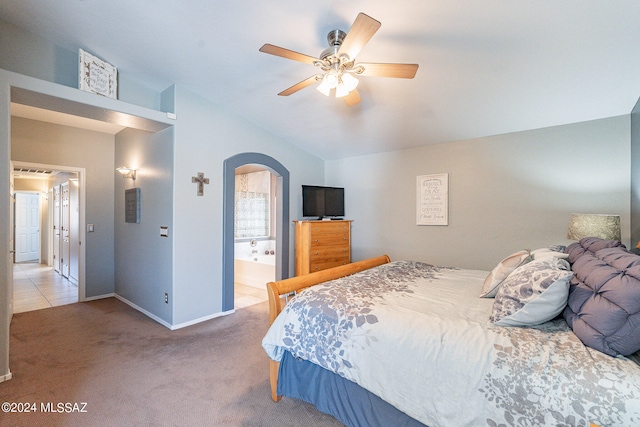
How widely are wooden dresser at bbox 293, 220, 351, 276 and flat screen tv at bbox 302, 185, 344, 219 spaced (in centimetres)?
30

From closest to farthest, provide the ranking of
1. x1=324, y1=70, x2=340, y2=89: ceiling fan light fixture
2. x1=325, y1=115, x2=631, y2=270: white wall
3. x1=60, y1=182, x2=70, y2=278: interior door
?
x1=324, y1=70, x2=340, y2=89: ceiling fan light fixture
x1=325, y1=115, x2=631, y2=270: white wall
x1=60, y1=182, x2=70, y2=278: interior door

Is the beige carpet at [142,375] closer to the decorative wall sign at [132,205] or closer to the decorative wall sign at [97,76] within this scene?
the decorative wall sign at [132,205]

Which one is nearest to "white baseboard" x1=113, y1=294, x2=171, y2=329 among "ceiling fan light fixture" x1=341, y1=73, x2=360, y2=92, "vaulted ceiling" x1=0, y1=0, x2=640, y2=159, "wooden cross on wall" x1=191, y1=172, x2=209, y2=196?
"wooden cross on wall" x1=191, y1=172, x2=209, y2=196

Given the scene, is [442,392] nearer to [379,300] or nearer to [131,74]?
[379,300]

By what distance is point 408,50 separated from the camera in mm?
2262

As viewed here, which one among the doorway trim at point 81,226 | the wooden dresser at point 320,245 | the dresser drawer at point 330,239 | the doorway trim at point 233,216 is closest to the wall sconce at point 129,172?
the doorway trim at point 81,226

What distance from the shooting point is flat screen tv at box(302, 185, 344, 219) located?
4379 mm

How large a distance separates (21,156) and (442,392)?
572 centimetres

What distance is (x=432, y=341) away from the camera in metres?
1.34

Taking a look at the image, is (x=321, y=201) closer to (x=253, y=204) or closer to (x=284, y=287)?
(x=253, y=204)

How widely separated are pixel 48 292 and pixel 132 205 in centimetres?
246

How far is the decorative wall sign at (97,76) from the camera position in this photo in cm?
265

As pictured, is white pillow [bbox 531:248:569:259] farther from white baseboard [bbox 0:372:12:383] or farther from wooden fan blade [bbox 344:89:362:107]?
white baseboard [bbox 0:372:12:383]

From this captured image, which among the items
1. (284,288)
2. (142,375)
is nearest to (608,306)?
(284,288)
